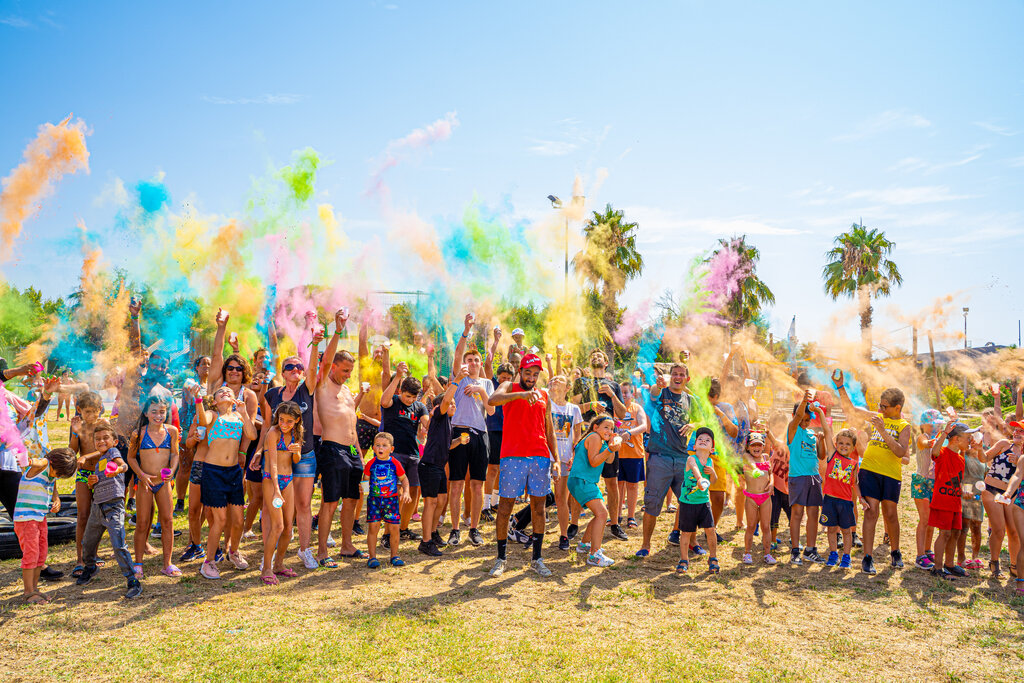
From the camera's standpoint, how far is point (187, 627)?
4914 millimetres

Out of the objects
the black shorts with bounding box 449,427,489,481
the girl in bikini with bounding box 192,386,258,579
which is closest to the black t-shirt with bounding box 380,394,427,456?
the black shorts with bounding box 449,427,489,481

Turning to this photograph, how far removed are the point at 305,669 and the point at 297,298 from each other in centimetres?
1499

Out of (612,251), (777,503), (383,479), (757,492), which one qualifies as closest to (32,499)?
(383,479)

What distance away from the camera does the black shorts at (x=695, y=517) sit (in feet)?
22.4

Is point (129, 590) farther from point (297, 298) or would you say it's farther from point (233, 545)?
point (297, 298)

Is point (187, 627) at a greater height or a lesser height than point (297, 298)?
lesser

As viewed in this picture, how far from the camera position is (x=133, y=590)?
18.3ft

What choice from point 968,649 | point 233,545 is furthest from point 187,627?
point 968,649

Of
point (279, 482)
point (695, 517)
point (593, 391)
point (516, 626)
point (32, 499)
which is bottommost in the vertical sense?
point (516, 626)

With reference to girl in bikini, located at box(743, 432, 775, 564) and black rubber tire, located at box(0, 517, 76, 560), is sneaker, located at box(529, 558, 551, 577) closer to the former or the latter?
girl in bikini, located at box(743, 432, 775, 564)

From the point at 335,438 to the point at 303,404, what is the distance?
1.56 feet

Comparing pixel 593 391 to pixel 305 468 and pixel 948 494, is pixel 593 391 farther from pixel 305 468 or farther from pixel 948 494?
pixel 948 494

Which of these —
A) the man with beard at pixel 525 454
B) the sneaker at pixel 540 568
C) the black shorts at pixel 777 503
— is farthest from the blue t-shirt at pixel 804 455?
the sneaker at pixel 540 568

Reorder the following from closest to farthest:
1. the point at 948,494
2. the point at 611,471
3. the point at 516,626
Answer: the point at 516,626
the point at 948,494
the point at 611,471
